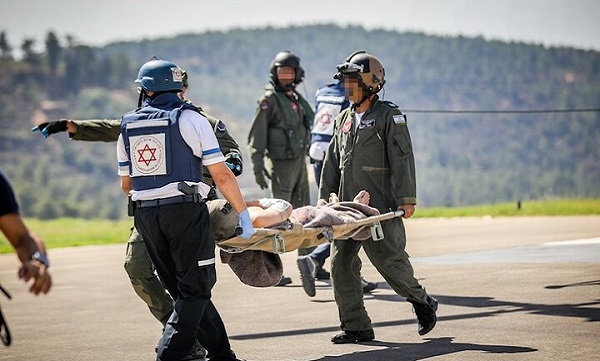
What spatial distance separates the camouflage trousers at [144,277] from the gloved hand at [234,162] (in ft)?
2.69

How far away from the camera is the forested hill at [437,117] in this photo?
120125 mm

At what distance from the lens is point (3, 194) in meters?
5.54

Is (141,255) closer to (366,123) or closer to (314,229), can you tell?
(314,229)

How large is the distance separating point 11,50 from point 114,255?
142770 millimetres

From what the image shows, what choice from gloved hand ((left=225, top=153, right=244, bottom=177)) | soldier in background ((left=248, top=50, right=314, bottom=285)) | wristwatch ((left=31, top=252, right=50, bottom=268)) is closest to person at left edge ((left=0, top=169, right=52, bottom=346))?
wristwatch ((left=31, top=252, right=50, bottom=268))

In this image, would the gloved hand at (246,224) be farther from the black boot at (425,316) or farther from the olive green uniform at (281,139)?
the olive green uniform at (281,139)

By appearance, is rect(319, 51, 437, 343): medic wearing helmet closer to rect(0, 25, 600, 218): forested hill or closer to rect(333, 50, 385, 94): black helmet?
rect(333, 50, 385, 94): black helmet

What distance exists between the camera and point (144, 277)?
9000 mm

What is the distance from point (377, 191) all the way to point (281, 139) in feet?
15.5

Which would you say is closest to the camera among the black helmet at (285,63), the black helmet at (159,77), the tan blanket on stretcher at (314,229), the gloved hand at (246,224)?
the gloved hand at (246,224)

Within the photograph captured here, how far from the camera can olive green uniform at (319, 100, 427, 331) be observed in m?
9.52

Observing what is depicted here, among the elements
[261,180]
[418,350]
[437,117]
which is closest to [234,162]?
[418,350]

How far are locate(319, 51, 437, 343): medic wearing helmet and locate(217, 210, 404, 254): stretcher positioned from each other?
0.23 m

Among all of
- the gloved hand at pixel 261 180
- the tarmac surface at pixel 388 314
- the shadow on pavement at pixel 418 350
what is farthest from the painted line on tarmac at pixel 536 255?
the shadow on pavement at pixel 418 350
